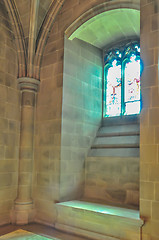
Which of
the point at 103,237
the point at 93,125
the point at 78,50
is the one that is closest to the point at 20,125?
the point at 93,125

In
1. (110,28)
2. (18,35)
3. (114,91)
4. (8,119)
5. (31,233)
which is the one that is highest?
(110,28)

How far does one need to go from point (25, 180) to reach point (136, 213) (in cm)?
244

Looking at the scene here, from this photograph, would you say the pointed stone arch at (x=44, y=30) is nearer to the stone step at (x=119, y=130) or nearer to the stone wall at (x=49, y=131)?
the stone wall at (x=49, y=131)

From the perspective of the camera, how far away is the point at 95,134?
6273 millimetres

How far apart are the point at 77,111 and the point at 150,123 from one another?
2.09 meters

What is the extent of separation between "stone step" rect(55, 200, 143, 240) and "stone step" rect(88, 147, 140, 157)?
3.58 ft

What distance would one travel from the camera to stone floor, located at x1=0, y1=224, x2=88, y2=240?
4470 millimetres

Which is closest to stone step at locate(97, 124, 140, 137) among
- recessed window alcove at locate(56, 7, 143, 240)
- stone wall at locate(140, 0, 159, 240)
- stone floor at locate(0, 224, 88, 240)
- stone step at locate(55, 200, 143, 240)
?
recessed window alcove at locate(56, 7, 143, 240)

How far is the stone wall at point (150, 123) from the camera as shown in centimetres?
389

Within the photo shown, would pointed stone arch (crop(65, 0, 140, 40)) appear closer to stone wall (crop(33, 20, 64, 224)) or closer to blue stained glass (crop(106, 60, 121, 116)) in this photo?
stone wall (crop(33, 20, 64, 224))

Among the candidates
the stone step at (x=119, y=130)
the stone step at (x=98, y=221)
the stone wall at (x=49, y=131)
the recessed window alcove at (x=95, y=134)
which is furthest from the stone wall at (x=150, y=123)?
the stone wall at (x=49, y=131)

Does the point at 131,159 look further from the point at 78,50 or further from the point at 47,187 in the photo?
the point at 78,50

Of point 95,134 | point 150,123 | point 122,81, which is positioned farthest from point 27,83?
point 150,123

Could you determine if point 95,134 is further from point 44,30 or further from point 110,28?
point 44,30
